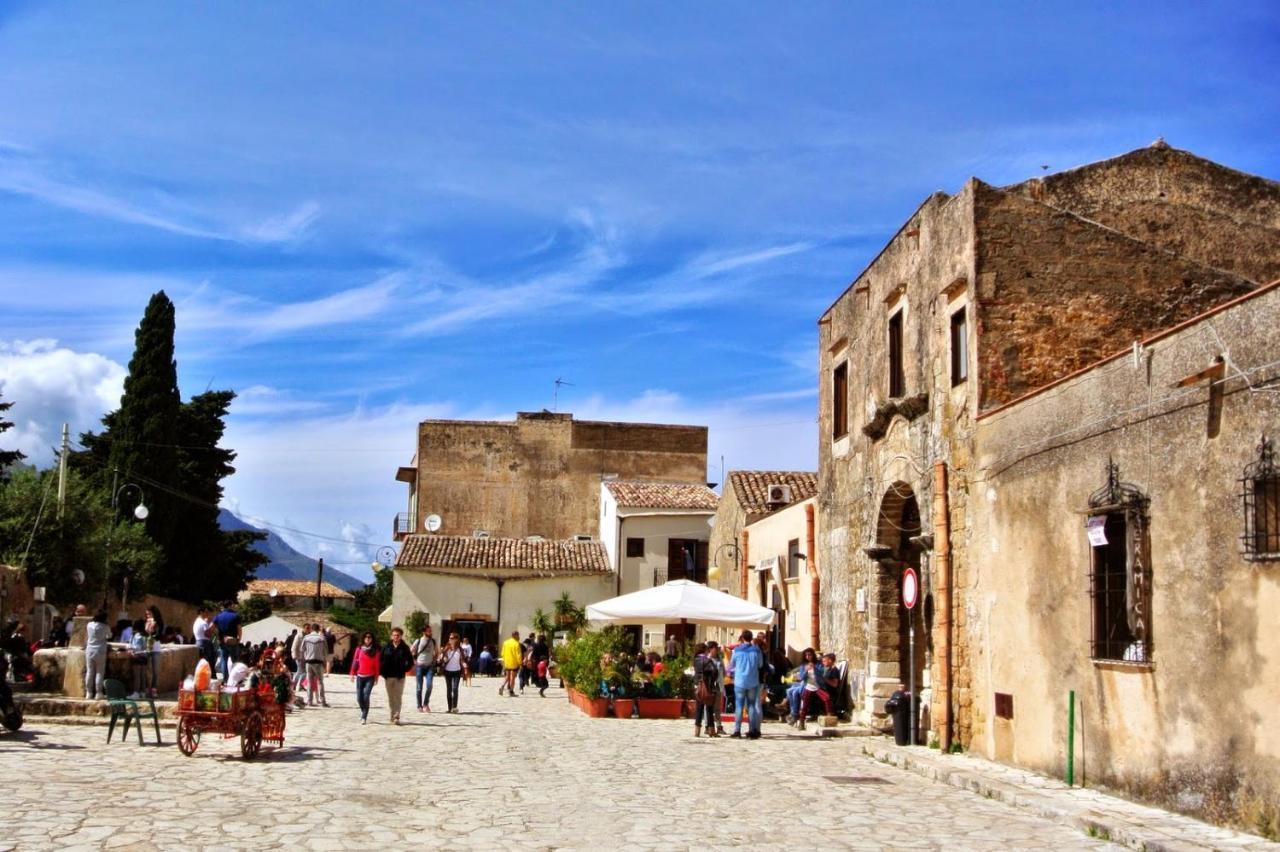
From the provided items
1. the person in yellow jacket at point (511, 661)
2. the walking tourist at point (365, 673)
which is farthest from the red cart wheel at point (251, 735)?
the person in yellow jacket at point (511, 661)

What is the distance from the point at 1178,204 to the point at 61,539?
28.8 m

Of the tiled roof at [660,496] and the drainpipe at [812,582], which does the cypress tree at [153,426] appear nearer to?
the tiled roof at [660,496]

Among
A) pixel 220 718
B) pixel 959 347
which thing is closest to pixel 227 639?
pixel 220 718

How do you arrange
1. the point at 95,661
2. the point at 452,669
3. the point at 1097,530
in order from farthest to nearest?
the point at 452,669 → the point at 95,661 → the point at 1097,530

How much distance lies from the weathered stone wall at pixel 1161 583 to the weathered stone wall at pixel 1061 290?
1235mm

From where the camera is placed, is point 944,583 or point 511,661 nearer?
point 944,583

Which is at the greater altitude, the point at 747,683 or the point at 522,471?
the point at 522,471

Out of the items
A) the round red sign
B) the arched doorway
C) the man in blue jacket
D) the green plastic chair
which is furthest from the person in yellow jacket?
the round red sign

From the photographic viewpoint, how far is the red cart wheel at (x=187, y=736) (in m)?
14.1

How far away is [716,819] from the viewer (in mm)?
10586

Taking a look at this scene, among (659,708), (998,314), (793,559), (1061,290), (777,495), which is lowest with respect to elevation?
(659,708)

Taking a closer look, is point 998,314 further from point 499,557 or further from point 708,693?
Result: point 499,557

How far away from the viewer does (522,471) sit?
2179 inches

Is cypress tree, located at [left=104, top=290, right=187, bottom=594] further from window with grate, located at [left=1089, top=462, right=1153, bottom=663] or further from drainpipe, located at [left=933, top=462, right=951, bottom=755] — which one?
window with grate, located at [left=1089, top=462, right=1153, bottom=663]
